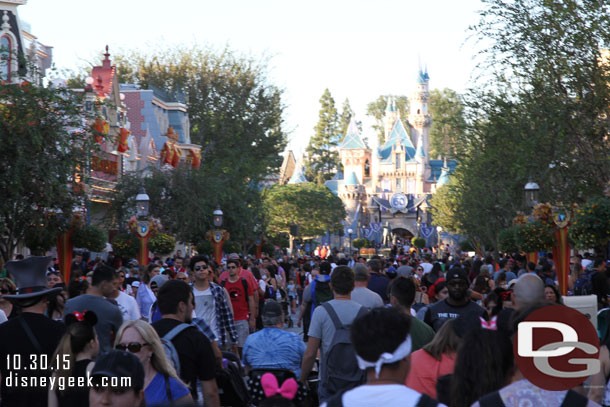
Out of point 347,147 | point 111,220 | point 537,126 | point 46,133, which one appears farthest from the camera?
point 347,147

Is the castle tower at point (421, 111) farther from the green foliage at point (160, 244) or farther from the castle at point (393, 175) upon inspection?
the green foliage at point (160, 244)

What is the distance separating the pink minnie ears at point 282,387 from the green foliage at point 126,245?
2502cm

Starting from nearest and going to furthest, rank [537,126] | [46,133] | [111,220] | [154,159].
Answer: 1. [46,133]
2. [537,126]
3. [111,220]
4. [154,159]

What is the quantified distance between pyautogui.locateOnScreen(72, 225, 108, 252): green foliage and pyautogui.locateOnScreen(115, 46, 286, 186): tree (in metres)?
27.0

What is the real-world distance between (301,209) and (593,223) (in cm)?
7386

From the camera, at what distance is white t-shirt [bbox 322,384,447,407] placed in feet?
12.9

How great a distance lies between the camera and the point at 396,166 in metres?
132

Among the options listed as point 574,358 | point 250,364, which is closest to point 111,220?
point 250,364

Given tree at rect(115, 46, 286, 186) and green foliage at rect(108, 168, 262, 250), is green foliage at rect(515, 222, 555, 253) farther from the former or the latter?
tree at rect(115, 46, 286, 186)

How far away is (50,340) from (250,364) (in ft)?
5.46

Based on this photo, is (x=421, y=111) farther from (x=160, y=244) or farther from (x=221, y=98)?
(x=160, y=244)

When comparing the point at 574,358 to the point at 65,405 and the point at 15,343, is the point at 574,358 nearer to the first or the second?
the point at 65,405

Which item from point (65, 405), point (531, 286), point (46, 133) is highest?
point (46, 133)

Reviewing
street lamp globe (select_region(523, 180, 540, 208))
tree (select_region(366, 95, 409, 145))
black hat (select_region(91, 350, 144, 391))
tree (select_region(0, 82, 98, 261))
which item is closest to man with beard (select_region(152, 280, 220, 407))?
black hat (select_region(91, 350, 144, 391))
